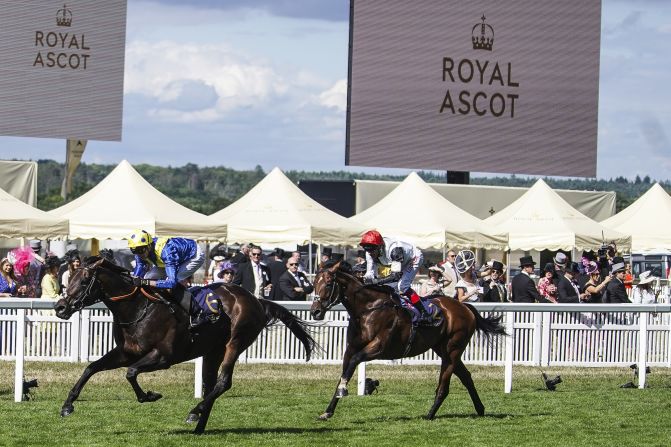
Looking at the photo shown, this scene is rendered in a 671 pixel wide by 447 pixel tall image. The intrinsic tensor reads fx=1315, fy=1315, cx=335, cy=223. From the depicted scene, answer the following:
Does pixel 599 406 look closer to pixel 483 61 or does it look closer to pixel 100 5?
pixel 483 61

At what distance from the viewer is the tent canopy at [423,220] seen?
74.6 feet

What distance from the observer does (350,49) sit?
29281 mm

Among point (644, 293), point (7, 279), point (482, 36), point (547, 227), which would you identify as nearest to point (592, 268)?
point (644, 293)

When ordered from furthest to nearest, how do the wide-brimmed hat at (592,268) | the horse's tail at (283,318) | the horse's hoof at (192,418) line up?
the wide-brimmed hat at (592,268), the horse's tail at (283,318), the horse's hoof at (192,418)

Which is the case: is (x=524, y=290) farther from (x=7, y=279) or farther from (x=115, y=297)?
(x=115, y=297)

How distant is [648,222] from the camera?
26.4 meters

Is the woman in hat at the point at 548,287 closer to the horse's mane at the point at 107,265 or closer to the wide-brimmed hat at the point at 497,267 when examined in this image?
Result: the wide-brimmed hat at the point at 497,267

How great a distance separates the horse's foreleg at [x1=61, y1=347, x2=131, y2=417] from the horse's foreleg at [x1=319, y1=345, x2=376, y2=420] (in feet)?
5.85

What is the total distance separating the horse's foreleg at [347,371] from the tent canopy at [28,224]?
10367 millimetres

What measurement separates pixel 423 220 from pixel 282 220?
2737 mm

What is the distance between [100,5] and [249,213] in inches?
499

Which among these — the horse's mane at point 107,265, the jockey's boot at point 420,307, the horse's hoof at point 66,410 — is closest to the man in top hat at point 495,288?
the jockey's boot at point 420,307

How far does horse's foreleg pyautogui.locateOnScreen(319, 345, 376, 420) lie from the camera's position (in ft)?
35.3

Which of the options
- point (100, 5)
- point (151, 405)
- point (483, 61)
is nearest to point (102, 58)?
point (100, 5)
